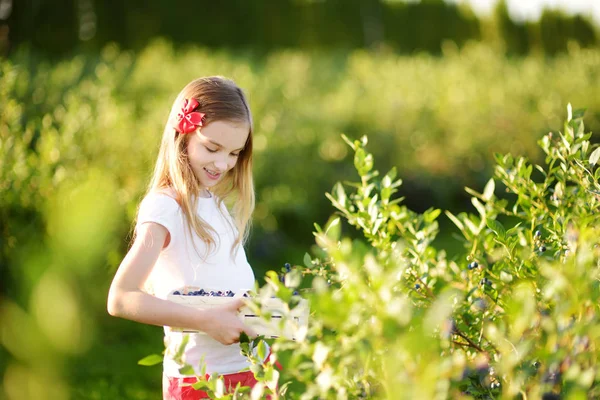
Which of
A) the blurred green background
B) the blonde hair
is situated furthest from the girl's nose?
the blurred green background

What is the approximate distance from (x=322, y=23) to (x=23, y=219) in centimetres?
2018

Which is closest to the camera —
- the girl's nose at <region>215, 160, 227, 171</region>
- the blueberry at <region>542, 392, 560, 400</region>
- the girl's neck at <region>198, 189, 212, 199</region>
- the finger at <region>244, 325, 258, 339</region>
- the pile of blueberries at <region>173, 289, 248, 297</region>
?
the blueberry at <region>542, 392, 560, 400</region>

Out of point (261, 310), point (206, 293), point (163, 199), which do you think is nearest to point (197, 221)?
point (163, 199)

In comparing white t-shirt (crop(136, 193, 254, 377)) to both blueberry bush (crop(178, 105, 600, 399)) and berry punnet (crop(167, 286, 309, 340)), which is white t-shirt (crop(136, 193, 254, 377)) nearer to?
berry punnet (crop(167, 286, 309, 340))

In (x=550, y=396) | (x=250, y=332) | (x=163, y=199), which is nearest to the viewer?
(x=550, y=396)

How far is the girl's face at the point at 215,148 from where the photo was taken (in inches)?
80.5

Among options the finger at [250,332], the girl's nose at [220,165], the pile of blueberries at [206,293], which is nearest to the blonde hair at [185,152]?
the girl's nose at [220,165]

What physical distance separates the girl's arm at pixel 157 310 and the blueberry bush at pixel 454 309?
0.08 meters

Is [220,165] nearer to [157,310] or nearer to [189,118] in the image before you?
[189,118]

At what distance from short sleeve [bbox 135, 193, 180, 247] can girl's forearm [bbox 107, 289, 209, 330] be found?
9.0 inches

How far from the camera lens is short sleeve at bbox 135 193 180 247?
6.10 feet

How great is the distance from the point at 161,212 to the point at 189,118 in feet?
1.19

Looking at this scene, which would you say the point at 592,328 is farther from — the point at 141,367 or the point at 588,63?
the point at 588,63

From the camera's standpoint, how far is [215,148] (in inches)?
81.1
